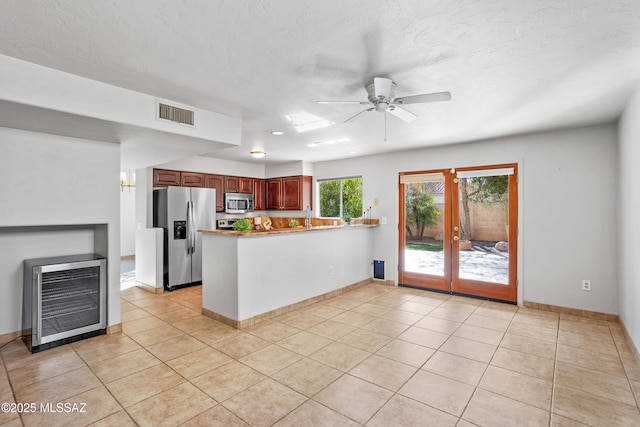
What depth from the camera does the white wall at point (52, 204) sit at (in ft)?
9.83

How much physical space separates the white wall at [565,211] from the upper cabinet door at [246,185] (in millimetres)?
4372

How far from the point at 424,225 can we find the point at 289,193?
9.80 ft

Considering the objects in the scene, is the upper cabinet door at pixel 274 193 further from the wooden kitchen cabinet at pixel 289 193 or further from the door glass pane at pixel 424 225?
the door glass pane at pixel 424 225

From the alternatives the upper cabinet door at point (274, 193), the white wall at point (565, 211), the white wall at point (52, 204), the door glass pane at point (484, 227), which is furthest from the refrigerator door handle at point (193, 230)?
the white wall at point (565, 211)

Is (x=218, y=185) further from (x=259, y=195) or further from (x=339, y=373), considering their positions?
(x=339, y=373)

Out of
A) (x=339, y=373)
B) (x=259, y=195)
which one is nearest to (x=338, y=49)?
(x=339, y=373)

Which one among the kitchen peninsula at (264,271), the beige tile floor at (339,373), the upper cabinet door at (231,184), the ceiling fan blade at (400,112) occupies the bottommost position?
the beige tile floor at (339,373)

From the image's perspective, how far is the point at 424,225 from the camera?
5359 millimetres

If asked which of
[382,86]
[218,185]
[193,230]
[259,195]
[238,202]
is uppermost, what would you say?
[382,86]

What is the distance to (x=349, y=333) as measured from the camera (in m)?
3.45

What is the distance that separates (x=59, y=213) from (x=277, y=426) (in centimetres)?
305

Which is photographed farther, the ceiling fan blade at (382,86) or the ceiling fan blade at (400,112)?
the ceiling fan blade at (400,112)

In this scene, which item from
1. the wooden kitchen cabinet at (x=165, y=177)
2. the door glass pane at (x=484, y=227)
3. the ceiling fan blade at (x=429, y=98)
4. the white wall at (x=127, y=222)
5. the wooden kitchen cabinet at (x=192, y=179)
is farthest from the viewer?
the white wall at (x=127, y=222)

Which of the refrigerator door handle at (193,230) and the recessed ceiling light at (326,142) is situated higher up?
the recessed ceiling light at (326,142)
